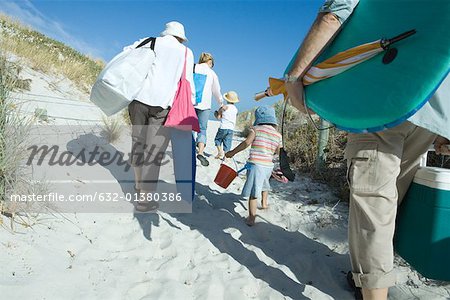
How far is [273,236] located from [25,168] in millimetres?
2349

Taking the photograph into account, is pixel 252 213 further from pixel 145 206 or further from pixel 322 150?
pixel 322 150

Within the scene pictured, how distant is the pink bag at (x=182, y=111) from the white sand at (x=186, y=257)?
3.15ft

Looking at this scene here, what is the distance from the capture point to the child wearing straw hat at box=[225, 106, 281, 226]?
11.9ft

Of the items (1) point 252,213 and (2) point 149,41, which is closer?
(2) point 149,41

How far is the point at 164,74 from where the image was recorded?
10.8 ft

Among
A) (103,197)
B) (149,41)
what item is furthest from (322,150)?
(103,197)

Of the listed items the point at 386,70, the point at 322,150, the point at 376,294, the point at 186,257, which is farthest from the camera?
the point at 322,150

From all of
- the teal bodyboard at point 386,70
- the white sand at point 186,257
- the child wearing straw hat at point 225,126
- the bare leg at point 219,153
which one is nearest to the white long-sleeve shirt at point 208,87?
the child wearing straw hat at point 225,126

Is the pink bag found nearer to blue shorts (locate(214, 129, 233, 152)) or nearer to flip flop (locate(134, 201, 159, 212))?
flip flop (locate(134, 201, 159, 212))

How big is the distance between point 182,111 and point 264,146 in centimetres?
98

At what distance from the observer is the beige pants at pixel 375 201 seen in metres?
1.86

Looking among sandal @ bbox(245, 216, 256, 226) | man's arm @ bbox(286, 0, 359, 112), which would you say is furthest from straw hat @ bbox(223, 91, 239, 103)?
man's arm @ bbox(286, 0, 359, 112)

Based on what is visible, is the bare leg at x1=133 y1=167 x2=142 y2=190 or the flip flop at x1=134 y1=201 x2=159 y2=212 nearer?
the flip flop at x1=134 y1=201 x2=159 y2=212

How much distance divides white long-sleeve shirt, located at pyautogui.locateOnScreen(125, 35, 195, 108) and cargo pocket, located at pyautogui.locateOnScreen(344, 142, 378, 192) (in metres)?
2.00
